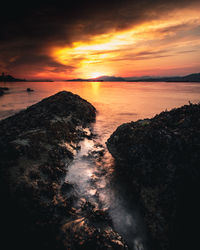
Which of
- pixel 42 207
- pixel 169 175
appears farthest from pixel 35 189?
pixel 169 175

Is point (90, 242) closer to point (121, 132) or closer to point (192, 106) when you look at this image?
point (121, 132)

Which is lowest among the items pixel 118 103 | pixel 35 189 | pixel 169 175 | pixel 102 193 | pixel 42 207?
pixel 102 193

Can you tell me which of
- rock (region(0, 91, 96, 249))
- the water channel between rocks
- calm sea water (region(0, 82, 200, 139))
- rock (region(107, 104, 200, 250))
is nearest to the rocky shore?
rock (region(0, 91, 96, 249))

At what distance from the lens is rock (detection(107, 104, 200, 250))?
4594 mm

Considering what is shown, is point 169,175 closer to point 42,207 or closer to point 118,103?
point 42,207

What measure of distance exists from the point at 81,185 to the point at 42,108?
10.3 metres

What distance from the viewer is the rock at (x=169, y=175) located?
459 centimetres

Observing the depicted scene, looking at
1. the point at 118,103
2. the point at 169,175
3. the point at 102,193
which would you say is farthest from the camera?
the point at 118,103

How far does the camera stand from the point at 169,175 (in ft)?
18.1

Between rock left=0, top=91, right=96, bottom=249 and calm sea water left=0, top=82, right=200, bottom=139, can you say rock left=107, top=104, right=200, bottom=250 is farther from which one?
calm sea water left=0, top=82, right=200, bottom=139

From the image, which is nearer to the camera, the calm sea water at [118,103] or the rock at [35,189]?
the rock at [35,189]

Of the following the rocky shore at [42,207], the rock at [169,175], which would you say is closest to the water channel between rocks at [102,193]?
the rocky shore at [42,207]

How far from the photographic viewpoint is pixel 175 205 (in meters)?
4.95

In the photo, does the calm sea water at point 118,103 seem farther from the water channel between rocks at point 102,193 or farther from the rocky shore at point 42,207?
the rocky shore at point 42,207
